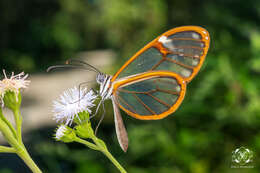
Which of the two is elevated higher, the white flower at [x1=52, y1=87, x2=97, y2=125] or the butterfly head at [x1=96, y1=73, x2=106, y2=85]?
the butterfly head at [x1=96, y1=73, x2=106, y2=85]

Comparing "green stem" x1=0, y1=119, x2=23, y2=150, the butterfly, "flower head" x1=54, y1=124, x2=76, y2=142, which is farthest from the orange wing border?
"green stem" x1=0, y1=119, x2=23, y2=150

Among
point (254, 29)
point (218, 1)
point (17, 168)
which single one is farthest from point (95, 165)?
point (218, 1)

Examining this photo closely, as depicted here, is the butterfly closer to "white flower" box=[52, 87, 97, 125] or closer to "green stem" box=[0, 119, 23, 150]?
"white flower" box=[52, 87, 97, 125]

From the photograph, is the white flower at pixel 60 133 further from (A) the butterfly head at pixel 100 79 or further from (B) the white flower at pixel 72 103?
(A) the butterfly head at pixel 100 79

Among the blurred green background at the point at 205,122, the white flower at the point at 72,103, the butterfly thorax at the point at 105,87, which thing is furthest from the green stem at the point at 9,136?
the blurred green background at the point at 205,122

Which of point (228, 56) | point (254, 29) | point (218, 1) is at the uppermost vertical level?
point (218, 1)

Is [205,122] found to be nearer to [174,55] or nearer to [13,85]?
[174,55]

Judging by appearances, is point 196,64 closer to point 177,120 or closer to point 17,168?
point 177,120
